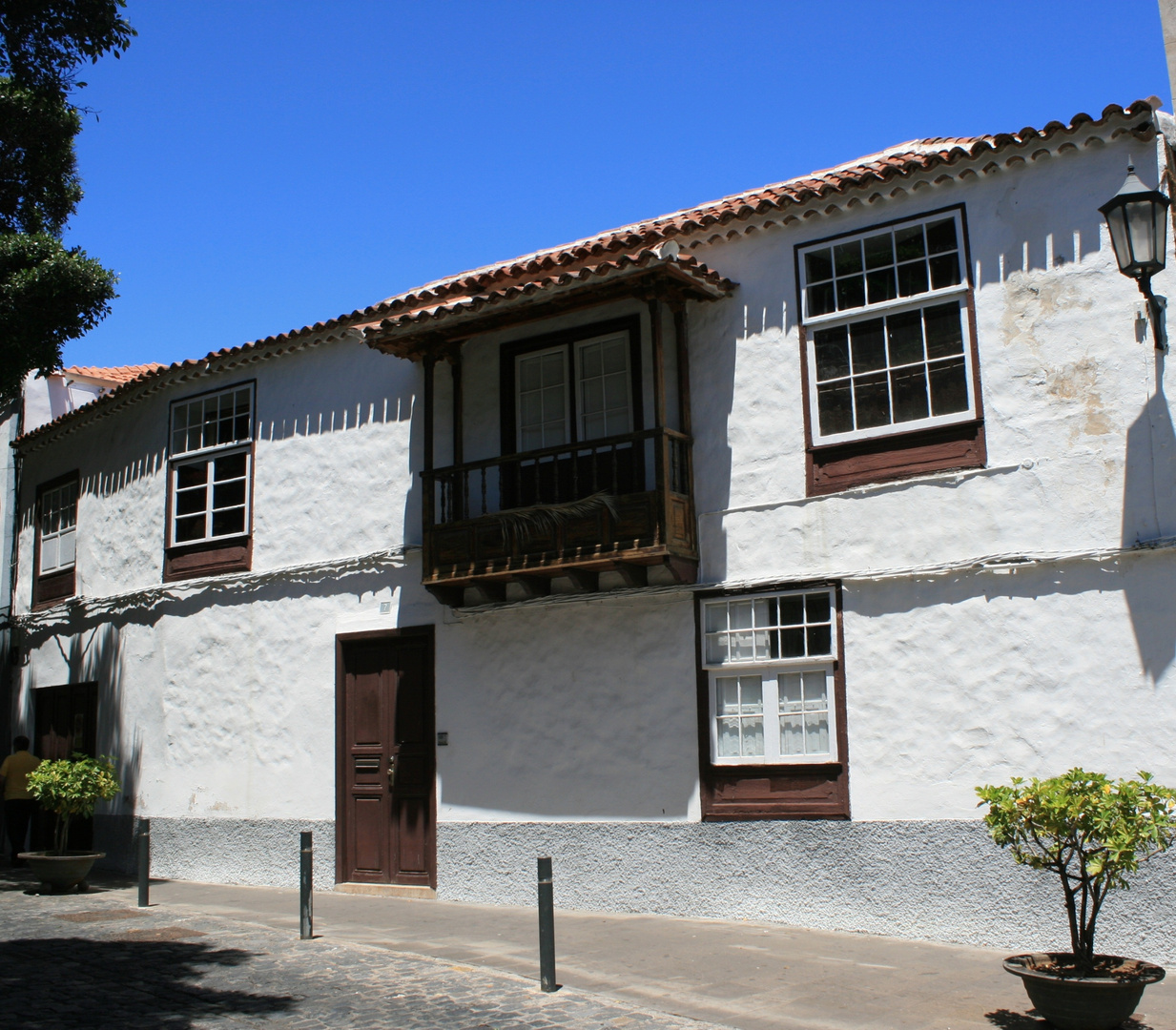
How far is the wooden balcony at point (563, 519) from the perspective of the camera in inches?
379

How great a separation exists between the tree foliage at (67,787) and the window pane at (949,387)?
903 centimetres

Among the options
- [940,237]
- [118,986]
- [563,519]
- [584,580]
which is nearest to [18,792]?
[118,986]

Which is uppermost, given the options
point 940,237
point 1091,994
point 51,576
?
point 940,237

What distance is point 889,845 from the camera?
8.73 metres

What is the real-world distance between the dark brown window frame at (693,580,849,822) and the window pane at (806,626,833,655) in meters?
0.14

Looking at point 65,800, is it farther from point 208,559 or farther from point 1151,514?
point 1151,514

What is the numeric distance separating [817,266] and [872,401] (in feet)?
4.16

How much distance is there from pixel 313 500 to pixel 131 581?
11.0ft

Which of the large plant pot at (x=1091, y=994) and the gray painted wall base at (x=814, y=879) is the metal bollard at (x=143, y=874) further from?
the large plant pot at (x=1091, y=994)

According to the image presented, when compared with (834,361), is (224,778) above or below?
below

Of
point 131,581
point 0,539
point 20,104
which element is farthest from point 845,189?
point 0,539

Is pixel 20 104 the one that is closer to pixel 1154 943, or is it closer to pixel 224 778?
pixel 224 778

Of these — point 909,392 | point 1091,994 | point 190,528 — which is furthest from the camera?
point 190,528

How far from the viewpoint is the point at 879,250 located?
9.47 metres
